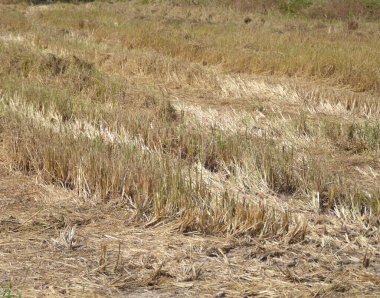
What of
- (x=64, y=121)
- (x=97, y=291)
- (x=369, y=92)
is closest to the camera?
(x=97, y=291)

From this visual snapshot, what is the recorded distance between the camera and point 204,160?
5.62 m

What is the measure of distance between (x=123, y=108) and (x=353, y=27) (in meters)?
13.0

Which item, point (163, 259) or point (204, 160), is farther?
point (204, 160)

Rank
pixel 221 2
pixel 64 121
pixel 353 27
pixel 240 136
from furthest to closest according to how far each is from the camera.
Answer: pixel 221 2 < pixel 353 27 < pixel 64 121 < pixel 240 136

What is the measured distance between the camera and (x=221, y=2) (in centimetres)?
2530

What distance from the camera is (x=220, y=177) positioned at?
17.4ft

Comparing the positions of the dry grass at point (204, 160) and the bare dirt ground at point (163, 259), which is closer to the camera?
the bare dirt ground at point (163, 259)

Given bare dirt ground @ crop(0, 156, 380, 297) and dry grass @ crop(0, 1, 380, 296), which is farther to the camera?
dry grass @ crop(0, 1, 380, 296)

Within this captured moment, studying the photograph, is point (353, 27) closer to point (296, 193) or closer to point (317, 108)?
point (317, 108)

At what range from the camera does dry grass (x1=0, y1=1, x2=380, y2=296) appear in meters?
3.76

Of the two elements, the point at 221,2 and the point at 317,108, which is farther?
the point at 221,2

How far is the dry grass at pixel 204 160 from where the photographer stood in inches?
148

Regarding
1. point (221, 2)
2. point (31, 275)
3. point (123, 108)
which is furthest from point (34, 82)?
point (221, 2)

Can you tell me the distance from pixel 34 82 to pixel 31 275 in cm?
558
